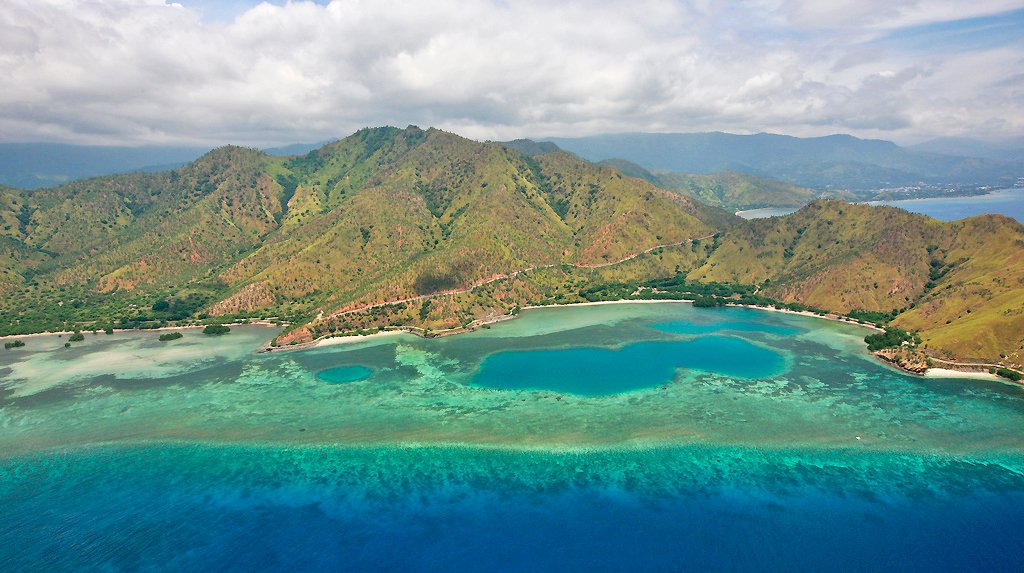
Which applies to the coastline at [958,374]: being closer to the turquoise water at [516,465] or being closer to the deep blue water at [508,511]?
the turquoise water at [516,465]

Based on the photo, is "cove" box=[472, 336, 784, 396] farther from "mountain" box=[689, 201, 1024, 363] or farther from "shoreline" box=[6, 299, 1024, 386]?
"mountain" box=[689, 201, 1024, 363]

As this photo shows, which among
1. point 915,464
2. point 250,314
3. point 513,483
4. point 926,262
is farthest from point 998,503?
point 250,314

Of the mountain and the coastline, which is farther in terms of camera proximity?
the mountain

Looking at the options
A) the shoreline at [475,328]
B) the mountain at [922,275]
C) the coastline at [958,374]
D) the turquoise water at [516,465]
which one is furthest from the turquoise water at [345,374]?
the mountain at [922,275]

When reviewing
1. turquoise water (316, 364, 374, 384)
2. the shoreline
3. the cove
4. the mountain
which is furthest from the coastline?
turquoise water (316, 364, 374, 384)

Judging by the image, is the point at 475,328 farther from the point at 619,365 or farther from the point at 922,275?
the point at 922,275

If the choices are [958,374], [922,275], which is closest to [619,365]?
[958,374]

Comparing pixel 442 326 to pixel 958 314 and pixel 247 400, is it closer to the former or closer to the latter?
pixel 247 400

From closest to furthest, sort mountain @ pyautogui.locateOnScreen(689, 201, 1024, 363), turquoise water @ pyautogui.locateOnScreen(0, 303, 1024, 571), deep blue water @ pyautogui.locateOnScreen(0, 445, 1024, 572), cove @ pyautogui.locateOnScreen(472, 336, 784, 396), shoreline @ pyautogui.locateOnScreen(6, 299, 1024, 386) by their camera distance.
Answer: deep blue water @ pyautogui.locateOnScreen(0, 445, 1024, 572) → turquoise water @ pyautogui.locateOnScreen(0, 303, 1024, 571) → shoreline @ pyautogui.locateOnScreen(6, 299, 1024, 386) → cove @ pyautogui.locateOnScreen(472, 336, 784, 396) → mountain @ pyautogui.locateOnScreen(689, 201, 1024, 363)
